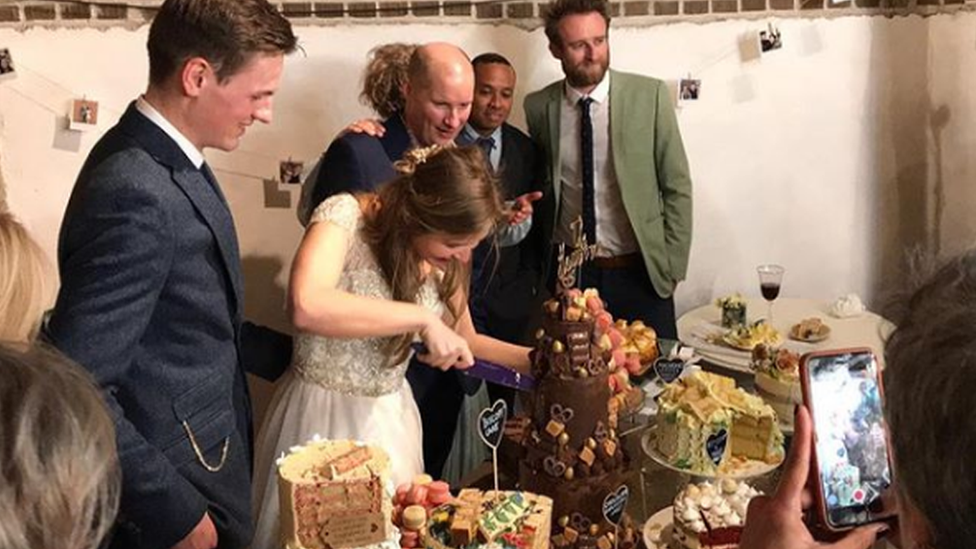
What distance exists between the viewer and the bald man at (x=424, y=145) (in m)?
2.57

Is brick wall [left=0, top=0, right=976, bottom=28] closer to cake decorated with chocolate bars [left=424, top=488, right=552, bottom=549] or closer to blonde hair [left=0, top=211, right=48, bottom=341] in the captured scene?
blonde hair [left=0, top=211, right=48, bottom=341]

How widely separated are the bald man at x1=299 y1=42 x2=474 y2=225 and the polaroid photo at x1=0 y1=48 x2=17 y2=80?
1.19m

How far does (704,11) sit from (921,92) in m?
0.90

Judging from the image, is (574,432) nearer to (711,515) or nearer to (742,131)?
(711,515)

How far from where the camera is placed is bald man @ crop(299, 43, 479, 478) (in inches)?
101

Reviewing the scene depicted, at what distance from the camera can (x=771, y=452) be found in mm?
1960

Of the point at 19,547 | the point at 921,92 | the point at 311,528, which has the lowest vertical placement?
the point at 311,528

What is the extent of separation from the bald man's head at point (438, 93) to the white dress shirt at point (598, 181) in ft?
2.68

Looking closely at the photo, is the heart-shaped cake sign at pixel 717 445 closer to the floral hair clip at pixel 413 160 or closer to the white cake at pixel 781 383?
the white cake at pixel 781 383

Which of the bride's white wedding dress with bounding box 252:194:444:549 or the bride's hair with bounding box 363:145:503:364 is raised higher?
the bride's hair with bounding box 363:145:503:364

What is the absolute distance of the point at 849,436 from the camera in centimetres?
127

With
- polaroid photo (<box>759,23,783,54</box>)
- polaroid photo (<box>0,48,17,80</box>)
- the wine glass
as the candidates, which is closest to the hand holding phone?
the wine glass

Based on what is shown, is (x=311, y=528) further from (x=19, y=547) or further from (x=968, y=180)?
(x=968, y=180)

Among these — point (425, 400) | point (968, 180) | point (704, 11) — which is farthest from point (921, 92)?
point (425, 400)
